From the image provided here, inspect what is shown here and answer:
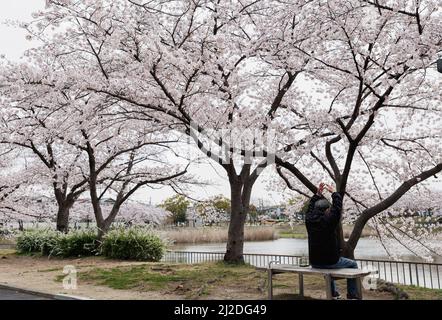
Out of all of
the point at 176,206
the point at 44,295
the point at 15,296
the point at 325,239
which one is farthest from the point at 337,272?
the point at 176,206

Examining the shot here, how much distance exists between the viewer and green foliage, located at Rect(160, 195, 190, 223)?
55859 millimetres

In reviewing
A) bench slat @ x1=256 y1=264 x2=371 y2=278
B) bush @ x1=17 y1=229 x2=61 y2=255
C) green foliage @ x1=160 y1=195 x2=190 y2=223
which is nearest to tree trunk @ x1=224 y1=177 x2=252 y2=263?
bench slat @ x1=256 y1=264 x2=371 y2=278

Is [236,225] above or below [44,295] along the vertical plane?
above

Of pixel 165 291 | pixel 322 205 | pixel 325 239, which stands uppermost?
pixel 322 205

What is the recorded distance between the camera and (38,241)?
60.4 ft

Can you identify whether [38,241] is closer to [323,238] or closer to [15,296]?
[15,296]

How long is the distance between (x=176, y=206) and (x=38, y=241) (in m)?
39.6

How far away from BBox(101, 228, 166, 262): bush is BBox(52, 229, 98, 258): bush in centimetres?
98

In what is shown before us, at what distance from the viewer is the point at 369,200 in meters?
13.0

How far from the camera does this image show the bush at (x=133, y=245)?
14.7 m

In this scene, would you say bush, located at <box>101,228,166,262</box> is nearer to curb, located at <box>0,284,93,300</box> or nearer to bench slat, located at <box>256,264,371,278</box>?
curb, located at <box>0,284,93,300</box>

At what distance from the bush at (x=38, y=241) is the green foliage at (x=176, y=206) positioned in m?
34.9

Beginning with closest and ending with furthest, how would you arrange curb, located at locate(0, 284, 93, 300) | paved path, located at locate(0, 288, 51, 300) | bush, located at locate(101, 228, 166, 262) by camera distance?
curb, located at locate(0, 284, 93, 300) < paved path, located at locate(0, 288, 51, 300) < bush, located at locate(101, 228, 166, 262)

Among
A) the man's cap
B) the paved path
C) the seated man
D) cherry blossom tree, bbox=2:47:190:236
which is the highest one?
cherry blossom tree, bbox=2:47:190:236
